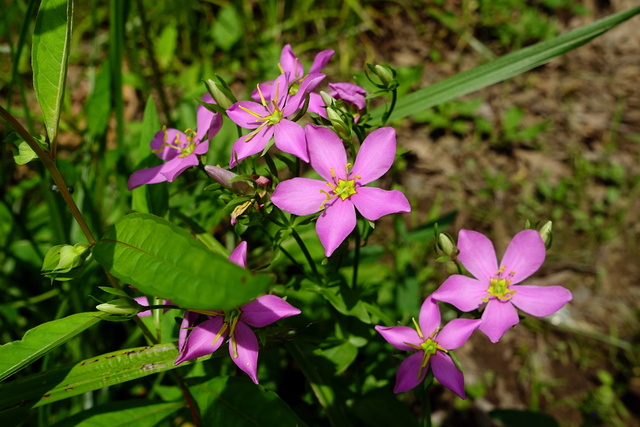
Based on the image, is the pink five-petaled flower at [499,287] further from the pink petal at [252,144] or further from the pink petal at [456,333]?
the pink petal at [252,144]

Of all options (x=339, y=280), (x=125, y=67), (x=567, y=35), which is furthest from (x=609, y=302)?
(x=125, y=67)

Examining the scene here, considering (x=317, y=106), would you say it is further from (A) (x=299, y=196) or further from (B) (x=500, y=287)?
(B) (x=500, y=287)

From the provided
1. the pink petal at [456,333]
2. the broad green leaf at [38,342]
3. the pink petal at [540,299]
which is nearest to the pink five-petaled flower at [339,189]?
the pink petal at [456,333]

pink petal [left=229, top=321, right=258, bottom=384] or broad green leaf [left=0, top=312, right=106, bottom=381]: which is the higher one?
broad green leaf [left=0, top=312, right=106, bottom=381]

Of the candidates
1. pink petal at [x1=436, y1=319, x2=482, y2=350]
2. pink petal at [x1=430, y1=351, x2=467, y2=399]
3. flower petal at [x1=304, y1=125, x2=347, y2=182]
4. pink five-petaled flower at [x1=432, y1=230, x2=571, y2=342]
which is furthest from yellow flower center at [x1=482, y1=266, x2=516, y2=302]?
flower petal at [x1=304, y1=125, x2=347, y2=182]

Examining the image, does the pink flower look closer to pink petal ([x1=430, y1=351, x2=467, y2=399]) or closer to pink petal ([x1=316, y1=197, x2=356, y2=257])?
pink petal ([x1=316, y1=197, x2=356, y2=257])

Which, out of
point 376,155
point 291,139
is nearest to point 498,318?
point 376,155

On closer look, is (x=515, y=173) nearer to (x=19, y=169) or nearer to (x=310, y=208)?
(x=310, y=208)
